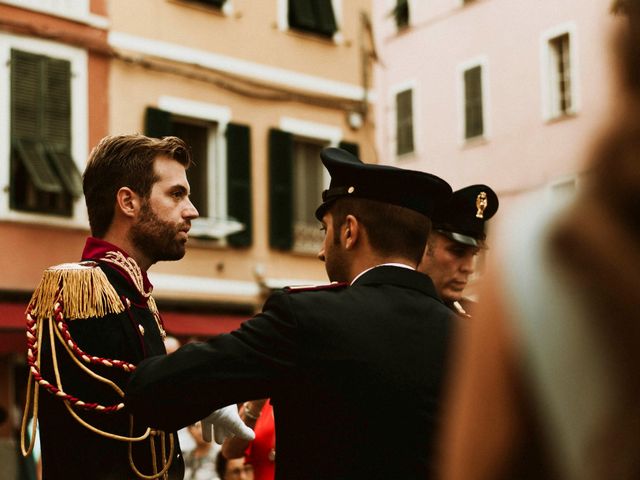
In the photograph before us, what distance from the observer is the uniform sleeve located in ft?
9.05

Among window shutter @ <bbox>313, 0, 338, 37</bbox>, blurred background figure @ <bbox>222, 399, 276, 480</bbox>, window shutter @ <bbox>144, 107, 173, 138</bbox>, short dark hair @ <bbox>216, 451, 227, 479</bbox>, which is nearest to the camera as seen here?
blurred background figure @ <bbox>222, 399, 276, 480</bbox>

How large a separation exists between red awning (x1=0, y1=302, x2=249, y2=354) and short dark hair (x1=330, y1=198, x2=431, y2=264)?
12464 mm

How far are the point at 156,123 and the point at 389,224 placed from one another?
1511 centimetres

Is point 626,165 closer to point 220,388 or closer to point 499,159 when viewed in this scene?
point 220,388

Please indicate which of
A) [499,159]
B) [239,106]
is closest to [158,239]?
[239,106]

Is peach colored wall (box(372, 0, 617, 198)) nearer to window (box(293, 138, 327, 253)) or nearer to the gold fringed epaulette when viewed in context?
window (box(293, 138, 327, 253))

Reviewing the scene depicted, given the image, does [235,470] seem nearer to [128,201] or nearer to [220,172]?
[128,201]

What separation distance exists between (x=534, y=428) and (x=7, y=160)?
1561 centimetres

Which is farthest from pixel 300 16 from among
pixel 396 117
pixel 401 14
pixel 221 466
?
pixel 221 466

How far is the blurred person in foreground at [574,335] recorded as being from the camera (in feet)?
3.81

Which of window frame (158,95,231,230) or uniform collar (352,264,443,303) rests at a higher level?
window frame (158,95,231,230)

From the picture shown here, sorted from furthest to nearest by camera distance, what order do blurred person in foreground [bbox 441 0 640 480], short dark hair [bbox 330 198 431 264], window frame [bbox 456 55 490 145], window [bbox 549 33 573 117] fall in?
window frame [bbox 456 55 490 145] → window [bbox 549 33 573 117] → short dark hair [bbox 330 198 431 264] → blurred person in foreground [bbox 441 0 640 480]

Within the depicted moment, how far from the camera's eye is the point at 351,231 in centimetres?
319

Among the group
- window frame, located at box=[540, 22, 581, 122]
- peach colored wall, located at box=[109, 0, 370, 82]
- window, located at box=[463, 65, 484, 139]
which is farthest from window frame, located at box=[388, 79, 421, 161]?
peach colored wall, located at box=[109, 0, 370, 82]
